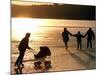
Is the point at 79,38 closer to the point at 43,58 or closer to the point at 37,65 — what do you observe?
the point at 43,58

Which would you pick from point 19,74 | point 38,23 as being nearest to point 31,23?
point 38,23

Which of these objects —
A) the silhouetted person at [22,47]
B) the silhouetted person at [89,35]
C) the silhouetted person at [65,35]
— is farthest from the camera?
the silhouetted person at [89,35]

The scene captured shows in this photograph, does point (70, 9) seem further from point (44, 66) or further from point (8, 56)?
point (8, 56)

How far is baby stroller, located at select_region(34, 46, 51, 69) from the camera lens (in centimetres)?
241

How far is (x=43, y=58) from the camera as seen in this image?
2.44m

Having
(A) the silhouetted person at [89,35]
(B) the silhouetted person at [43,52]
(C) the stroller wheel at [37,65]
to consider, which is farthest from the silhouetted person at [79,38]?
(C) the stroller wheel at [37,65]

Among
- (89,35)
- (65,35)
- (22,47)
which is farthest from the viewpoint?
(89,35)

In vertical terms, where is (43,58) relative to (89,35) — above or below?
below

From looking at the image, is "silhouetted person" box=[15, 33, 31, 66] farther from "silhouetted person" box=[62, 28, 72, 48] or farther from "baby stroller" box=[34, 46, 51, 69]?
"silhouetted person" box=[62, 28, 72, 48]

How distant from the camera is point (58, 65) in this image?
8.23 feet

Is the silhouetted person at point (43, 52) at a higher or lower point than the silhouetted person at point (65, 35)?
lower

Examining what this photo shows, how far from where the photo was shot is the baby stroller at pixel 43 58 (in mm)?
2408

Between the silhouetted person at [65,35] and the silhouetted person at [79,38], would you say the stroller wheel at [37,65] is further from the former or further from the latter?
the silhouetted person at [79,38]

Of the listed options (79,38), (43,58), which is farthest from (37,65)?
(79,38)
